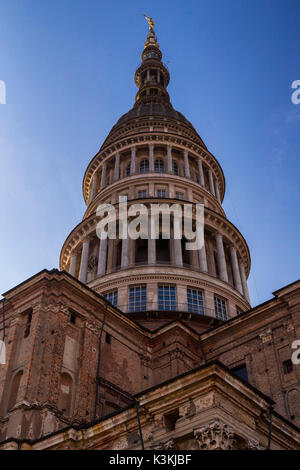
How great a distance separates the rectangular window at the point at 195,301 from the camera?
3434 cm

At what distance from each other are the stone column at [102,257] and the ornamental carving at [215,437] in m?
22.2

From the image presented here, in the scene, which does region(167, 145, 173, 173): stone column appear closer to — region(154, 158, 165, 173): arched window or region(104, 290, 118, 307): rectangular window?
region(154, 158, 165, 173): arched window

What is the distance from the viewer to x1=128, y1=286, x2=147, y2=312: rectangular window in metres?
34.0

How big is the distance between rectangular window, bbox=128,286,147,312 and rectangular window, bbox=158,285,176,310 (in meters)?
1.01

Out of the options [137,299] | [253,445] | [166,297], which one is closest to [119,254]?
[137,299]

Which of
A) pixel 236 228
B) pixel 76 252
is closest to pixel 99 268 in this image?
pixel 76 252

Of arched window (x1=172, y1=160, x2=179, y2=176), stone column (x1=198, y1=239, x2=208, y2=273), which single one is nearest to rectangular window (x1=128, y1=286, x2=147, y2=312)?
stone column (x1=198, y1=239, x2=208, y2=273)

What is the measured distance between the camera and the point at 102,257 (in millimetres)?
38531

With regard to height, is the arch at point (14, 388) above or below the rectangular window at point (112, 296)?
below

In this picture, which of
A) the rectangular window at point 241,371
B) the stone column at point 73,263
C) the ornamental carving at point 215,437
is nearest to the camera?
the ornamental carving at point 215,437

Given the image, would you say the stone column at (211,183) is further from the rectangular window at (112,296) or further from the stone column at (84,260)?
the rectangular window at (112,296)

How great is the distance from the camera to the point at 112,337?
91.1 ft

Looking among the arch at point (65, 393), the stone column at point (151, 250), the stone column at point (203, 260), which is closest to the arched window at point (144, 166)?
the stone column at point (151, 250)
